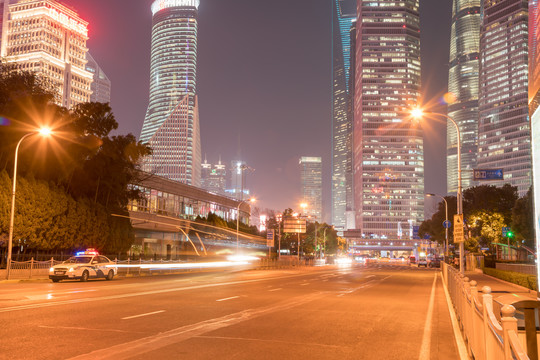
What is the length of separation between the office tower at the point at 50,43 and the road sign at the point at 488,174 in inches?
6716

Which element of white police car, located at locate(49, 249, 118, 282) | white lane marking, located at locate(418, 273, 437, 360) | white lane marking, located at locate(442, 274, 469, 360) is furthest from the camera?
white police car, located at locate(49, 249, 118, 282)

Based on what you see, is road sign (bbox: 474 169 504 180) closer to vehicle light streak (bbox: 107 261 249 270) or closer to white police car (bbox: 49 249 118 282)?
white police car (bbox: 49 249 118 282)

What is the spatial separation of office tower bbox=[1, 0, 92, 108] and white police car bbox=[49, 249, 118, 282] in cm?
15516

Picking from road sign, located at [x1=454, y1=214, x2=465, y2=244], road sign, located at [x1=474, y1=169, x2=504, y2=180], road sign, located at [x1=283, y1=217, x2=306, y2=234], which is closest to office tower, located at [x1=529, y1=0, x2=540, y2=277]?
road sign, located at [x1=474, y1=169, x2=504, y2=180]

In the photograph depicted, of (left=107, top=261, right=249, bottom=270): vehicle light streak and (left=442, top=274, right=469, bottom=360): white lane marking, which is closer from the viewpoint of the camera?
(left=442, top=274, right=469, bottom=360): white lane marking

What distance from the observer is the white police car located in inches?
1185

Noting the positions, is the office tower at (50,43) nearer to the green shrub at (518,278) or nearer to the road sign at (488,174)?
the green shrub at (518,278)

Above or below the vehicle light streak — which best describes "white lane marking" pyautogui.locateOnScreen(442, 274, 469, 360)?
above

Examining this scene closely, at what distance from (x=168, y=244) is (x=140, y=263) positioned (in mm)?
32198

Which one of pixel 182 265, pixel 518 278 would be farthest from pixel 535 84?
pixel 182 265

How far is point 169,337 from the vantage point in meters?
10.4

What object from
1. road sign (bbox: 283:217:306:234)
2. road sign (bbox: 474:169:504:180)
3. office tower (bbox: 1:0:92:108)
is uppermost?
office tower (bbox: 1:0:92:108)

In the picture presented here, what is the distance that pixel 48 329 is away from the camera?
1102 cm

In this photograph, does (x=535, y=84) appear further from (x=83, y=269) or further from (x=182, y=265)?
(x=182, y=265)
